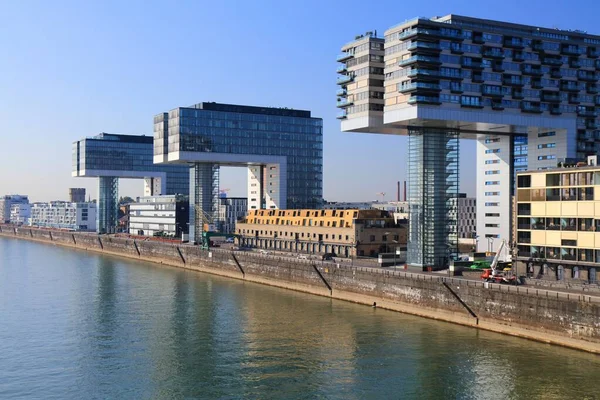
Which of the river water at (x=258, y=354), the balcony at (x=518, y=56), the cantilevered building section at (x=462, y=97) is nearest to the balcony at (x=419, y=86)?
the cantilevered building section at (x=462, y=97)

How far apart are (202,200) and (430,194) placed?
77926mm

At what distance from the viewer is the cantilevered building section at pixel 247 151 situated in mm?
166375

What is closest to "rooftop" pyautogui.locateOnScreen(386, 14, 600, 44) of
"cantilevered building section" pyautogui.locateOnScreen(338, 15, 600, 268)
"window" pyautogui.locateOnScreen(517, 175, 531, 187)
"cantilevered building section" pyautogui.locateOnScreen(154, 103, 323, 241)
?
"cantilevered building section" pyautogui.locateOnScreen(338, 15, 600, 268)

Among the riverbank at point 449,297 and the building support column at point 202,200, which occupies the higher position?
the building support column at point 202,200

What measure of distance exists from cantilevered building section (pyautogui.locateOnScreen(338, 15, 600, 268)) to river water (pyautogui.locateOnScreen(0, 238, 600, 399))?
26.3 metres

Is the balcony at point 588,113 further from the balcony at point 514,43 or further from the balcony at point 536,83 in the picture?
the balcony at point 514,43

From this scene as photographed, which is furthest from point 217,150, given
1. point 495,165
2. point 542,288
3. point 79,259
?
point 542,288

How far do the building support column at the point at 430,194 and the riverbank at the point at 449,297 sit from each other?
1353 centimetres

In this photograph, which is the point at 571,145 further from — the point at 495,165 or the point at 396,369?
the point at 396,369

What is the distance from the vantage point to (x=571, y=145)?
111m

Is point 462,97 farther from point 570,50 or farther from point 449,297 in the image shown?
point 449,297

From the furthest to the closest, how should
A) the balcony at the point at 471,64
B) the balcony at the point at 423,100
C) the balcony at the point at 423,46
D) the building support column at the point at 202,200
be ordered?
1. the building support column at the point at 202,200
2. the balcony at the point at 471,64
3. the balcony at the point at 423,46
4. the balcony at the point at 423,100

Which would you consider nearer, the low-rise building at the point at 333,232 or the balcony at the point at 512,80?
the balcony at the point at 512,80

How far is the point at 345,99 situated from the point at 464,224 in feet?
233
